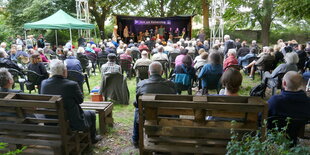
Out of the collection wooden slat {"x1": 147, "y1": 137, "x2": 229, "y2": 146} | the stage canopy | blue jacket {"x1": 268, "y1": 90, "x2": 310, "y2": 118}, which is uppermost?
the stage canopy

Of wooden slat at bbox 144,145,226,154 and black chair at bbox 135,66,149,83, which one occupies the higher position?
black chair at bbox 135,66,149,83

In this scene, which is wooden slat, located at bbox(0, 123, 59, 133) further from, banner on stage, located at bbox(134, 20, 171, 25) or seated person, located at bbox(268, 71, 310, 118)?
banner on stage, located at bbox(134, 20, 171, 25)

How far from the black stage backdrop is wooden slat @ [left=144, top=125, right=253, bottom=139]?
17.6 meters

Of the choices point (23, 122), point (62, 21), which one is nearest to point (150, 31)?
point (62, 21)

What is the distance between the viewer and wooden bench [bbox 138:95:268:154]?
2.05m

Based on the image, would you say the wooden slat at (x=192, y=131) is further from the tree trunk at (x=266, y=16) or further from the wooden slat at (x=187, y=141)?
the tree trunk at (x=266, y=16)

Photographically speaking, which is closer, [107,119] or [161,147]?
[161,147]

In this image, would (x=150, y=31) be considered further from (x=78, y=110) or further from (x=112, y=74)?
(x=78, y=110)

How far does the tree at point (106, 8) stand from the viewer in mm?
21422

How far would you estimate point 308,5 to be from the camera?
253 inches

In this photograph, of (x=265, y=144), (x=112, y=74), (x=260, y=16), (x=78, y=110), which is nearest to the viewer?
(x=265, y=144)

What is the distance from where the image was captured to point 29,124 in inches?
96.3

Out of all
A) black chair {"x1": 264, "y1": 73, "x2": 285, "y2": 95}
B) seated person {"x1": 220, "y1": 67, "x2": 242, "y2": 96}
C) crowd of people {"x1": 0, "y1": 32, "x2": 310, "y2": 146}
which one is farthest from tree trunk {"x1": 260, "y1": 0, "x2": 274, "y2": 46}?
seated person {"x1": 220, "y1": 67, "x2": 242, "y2": 96}

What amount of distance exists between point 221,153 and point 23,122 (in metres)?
1.84
